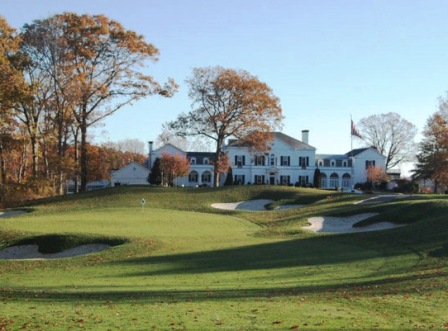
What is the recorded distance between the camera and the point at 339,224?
3259cm

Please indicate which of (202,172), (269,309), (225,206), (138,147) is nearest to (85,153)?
(225,206)

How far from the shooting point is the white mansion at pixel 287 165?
83750 millimetres

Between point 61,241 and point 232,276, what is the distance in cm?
1143

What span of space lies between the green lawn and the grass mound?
0.09 metres

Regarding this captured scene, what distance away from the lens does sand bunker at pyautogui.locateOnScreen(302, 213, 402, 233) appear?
29733 millimetres

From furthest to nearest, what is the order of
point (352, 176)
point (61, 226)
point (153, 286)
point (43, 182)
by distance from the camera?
point (352, 176), point (43, 182), point (61, 226), point (153, 286)

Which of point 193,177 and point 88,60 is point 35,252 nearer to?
point 88,60

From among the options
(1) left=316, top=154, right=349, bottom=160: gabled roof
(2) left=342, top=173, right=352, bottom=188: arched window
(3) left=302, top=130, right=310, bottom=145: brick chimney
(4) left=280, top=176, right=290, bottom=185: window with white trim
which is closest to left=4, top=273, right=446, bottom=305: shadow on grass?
(4) left=280, top=176, right=290, bottom=185: window with white trim

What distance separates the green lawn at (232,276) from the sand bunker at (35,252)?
0.50 meters

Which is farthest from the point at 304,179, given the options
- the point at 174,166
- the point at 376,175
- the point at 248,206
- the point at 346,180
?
the point at 248,206

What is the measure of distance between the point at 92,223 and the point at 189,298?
67.2 feet

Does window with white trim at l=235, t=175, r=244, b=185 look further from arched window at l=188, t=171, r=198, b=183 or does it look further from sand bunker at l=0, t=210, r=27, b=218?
sand bunker at l=0, t=210, r=27, b=218

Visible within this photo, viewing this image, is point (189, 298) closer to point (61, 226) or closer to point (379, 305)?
point (379, 305)

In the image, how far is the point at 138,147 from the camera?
166125 mm
